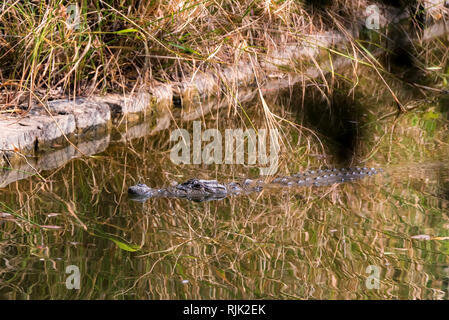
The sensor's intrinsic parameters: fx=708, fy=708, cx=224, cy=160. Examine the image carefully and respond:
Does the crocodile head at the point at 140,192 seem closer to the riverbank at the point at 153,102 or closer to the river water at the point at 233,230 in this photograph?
the river water at the point at 233,230

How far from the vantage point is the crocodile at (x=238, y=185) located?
347 cm

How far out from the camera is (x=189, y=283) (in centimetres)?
251

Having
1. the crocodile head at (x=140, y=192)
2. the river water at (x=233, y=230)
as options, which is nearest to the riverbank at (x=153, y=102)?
the river water at (x=233, y=230)

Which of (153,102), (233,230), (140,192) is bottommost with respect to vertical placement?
(233,230)

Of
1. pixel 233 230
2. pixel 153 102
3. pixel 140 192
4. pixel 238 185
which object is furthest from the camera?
pixel 153 102

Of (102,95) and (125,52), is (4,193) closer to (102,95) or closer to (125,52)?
(102,95)

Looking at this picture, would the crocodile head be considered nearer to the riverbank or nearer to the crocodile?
the crocodile

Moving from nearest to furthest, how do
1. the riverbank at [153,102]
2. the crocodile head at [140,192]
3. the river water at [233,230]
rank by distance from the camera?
the river water at [233,230], the crocodile head at [140,192], the riverbank at [153,102]

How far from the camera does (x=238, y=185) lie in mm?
3639

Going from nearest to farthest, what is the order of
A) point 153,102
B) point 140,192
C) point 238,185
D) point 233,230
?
point 233,230 → point 140,192 → point 238,185 → point 153,102

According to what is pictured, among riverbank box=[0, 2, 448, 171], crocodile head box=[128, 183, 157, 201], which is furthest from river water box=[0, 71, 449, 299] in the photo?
riverbank box=[0, 2, 448, 171]

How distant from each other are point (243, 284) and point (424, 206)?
1.26 m

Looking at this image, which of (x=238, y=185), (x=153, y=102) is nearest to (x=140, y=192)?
(x=238, y=185)

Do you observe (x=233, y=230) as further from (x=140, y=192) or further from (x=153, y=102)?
(x=153, y=102)
